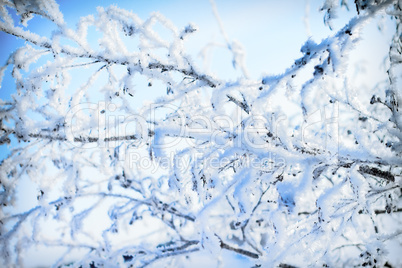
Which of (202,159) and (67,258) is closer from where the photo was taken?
(202,159)

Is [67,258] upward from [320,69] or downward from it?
downward

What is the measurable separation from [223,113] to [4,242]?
2406mm

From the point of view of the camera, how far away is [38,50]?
1413mm

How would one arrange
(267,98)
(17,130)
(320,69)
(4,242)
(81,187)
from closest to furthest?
(320,69) → (267,98) → (17,130) → (4,242) → (81,187)

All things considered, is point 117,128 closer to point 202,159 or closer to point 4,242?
point 202,159

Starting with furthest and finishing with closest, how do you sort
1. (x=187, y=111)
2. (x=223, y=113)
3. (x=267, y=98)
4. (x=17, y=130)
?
(x=187, y=111) < (x=17, y=130) < (x=223, y=113) < (x=267, y=98)

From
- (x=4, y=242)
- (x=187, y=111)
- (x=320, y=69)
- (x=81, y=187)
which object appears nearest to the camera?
(x=320, y=69)

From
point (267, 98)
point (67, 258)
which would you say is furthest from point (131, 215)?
point (267, 98)

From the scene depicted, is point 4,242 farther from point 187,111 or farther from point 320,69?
point 320,69

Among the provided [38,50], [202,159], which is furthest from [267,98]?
[38,50]

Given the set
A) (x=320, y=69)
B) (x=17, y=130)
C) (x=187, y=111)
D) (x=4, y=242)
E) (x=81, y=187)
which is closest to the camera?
(x=320, y=69)

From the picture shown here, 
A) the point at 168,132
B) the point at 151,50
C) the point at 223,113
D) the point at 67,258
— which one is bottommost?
the point at 67,258

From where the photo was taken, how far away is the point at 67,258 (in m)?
2.90

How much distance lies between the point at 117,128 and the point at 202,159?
651mm
